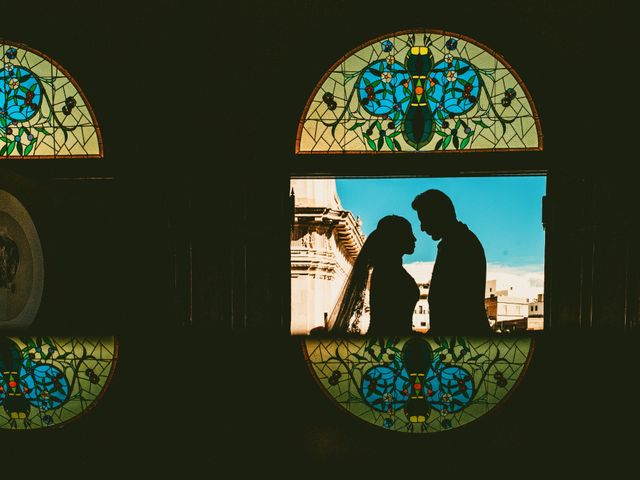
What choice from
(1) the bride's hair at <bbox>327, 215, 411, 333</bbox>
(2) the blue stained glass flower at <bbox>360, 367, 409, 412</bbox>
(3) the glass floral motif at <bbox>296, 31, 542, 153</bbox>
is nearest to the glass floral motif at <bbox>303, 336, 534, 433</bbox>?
(2) the blue stained glass flower at <bbox>360, 367, 409, 412</bbox>

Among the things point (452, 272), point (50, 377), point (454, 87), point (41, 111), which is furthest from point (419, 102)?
point (50, 377)

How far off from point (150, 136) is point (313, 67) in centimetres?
94

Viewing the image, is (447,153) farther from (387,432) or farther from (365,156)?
(387,432)

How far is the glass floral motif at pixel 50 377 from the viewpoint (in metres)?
2.76

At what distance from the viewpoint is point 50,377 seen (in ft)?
9.11

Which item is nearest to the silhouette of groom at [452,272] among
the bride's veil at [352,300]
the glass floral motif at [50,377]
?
the bride's veil at [352,300]

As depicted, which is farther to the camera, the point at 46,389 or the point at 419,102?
the point at 46,389

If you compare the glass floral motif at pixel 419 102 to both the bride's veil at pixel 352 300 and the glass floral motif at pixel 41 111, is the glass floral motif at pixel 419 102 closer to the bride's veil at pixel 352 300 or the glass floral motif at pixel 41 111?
the bride's veil at pixel 352 300

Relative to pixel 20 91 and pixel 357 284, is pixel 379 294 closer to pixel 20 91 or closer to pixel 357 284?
pixel 357 284

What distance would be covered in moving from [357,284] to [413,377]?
58cm

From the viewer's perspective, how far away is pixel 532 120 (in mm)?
2619

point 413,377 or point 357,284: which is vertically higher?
point 357,284

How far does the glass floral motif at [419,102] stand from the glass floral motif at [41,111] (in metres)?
1.21

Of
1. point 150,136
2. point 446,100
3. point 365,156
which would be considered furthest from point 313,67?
point 150,136
